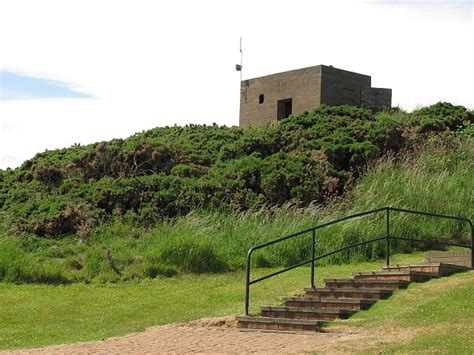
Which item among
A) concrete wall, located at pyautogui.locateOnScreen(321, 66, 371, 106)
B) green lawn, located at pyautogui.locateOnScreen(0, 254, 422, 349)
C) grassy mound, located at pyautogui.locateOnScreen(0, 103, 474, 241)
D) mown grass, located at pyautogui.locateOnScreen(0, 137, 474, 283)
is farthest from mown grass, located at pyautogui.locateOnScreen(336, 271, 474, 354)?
concrete wall, located at pyautogui.locateOnScreen(321, 66, 371, 106)

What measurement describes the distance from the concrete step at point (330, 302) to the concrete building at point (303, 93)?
671 inches

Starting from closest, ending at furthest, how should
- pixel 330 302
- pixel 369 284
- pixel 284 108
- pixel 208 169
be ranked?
1. pixel 330 302
2. pixel 369 284
3. pixel 208 169
4. pixel 284 108

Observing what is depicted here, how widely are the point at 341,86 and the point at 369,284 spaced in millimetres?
A: 17621

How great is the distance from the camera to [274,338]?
36.4 feet

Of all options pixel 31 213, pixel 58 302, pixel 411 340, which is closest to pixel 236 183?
pixel 31 213

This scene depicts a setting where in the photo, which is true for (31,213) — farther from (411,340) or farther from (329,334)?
(411,340)

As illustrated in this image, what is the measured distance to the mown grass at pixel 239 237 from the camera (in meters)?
17.9

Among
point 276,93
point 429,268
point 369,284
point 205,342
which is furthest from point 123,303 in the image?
point 276,93

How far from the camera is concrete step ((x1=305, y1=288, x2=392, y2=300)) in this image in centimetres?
1299

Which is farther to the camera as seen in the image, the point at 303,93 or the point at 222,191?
the point at 303,93

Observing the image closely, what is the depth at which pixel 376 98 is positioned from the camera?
31.1m

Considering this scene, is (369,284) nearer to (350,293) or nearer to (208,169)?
(350,293)

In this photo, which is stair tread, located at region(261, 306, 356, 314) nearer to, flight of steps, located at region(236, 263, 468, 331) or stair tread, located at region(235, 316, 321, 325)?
flight of steps, located at region(236, 263, 468, 331)

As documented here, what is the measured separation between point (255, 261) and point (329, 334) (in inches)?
290
